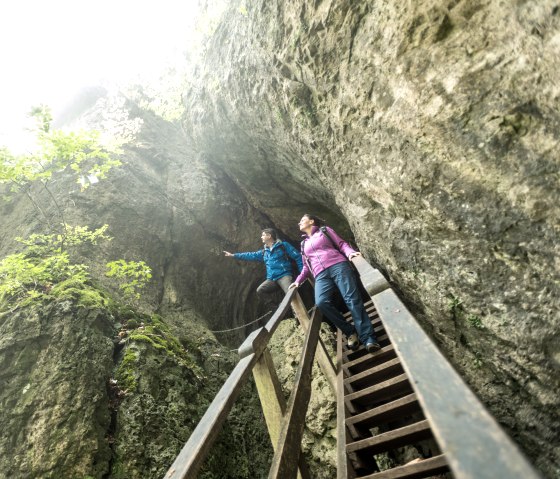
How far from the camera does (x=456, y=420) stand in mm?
1039

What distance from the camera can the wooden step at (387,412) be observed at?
11.0 feet

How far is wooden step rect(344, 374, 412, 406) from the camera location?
12.2 feet

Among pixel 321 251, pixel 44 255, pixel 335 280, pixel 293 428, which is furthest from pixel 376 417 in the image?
pixel 44 255

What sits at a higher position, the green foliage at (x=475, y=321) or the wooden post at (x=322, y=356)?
the wooden post at (x=322, y=356)

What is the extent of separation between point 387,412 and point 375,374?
2.15 feet

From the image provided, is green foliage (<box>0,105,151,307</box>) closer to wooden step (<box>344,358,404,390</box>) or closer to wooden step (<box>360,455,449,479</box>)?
wooden step (<box>344,358,404,390</box>)

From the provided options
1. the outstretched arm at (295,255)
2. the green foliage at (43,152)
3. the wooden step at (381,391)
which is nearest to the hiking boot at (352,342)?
the wooden step at (381,391)

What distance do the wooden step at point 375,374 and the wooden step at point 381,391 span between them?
0.23 meters

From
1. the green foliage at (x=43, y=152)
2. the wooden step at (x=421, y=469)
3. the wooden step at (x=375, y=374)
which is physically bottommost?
the wooden step at (x=421, y=469)

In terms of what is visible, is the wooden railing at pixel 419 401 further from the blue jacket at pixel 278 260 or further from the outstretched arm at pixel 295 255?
the blue jacket at pixel 278 260

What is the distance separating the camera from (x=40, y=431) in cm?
398

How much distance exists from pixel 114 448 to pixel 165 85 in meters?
11.0

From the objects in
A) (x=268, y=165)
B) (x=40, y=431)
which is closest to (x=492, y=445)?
(x=40, y=431)

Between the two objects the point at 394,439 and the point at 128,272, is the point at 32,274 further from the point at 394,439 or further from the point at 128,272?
the point at 394,439
